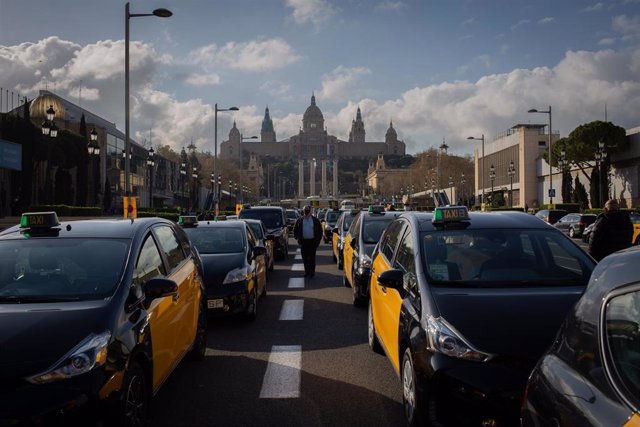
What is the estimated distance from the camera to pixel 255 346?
7.35m

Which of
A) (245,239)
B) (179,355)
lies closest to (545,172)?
(245,239)

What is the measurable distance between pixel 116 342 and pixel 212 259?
212 inches

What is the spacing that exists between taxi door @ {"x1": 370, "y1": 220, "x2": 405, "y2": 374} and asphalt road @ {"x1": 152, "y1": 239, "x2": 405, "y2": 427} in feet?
1.28

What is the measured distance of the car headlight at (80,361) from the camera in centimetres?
341

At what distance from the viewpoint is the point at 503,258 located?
17.4 feet

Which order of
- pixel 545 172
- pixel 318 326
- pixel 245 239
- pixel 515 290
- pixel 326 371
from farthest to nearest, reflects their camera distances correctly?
pixel 545 172 → pixel 245 239 → pixel 318 326 → pixel 326 371 → pixel 515 290

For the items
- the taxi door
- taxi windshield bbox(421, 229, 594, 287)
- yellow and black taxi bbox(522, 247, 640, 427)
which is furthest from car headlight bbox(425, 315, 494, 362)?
yellow and black taxi bbox(522, 247, 640, 427)

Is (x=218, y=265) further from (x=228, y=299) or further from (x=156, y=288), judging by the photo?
(x=156, y=288)

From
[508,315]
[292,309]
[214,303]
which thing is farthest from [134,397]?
[292,309]

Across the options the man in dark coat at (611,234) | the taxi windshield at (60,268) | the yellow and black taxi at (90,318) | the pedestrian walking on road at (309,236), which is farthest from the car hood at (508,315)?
the pedestrian walking on road at (309,236)

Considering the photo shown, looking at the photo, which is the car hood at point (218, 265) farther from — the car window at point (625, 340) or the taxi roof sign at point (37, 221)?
the car window at point (625, 340)

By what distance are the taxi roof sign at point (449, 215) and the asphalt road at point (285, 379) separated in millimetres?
1550

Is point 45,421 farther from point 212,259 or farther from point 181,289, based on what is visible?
point 212,259

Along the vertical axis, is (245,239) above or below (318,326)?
above
